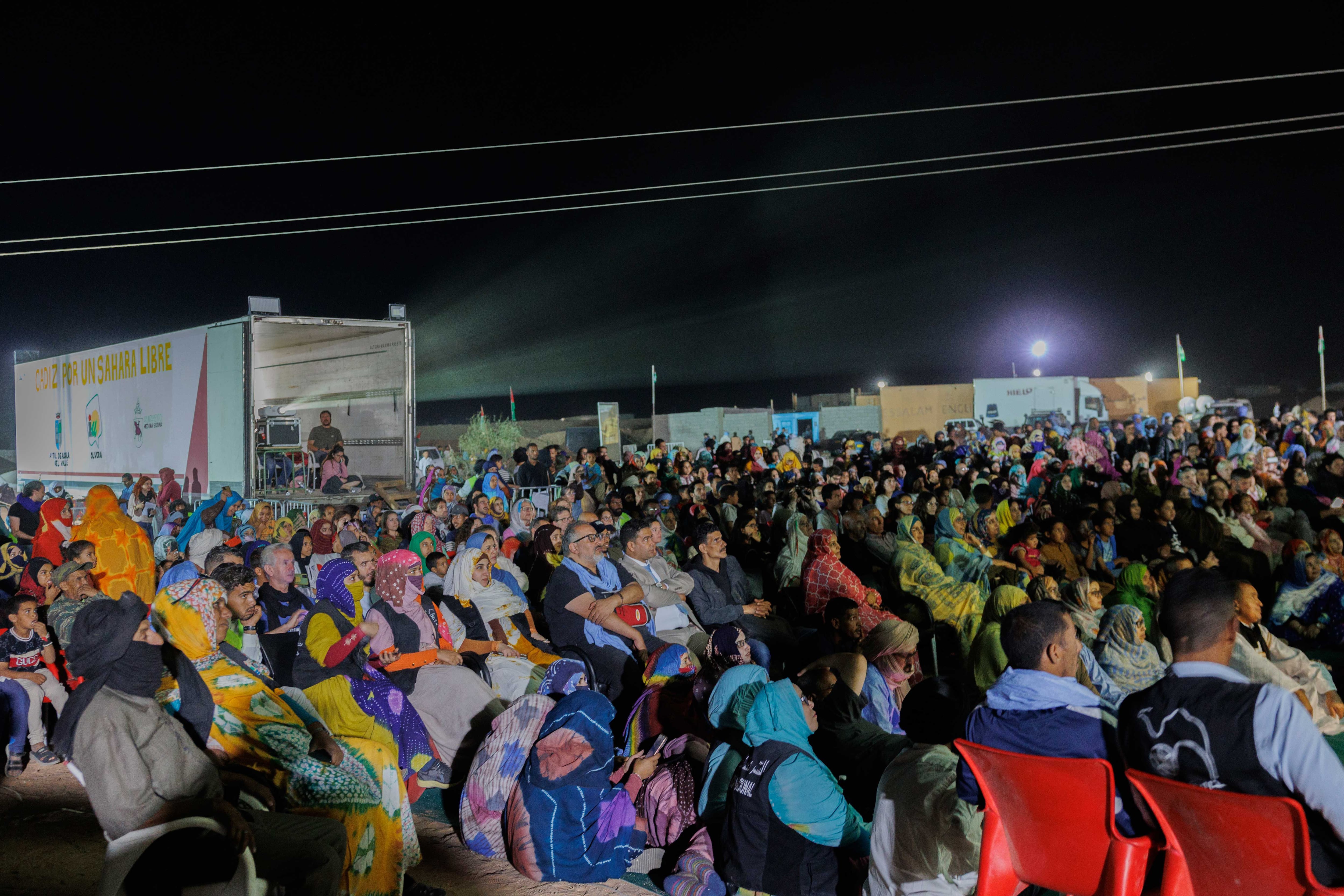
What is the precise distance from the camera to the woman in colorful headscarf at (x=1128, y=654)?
15.5 feet

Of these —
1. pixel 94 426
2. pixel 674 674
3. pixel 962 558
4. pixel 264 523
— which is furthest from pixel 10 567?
pixel 94 426

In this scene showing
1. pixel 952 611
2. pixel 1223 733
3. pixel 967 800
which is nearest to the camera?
pixel 1223 733

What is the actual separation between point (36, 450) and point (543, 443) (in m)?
30.0

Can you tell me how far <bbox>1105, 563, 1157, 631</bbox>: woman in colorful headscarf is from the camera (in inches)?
227

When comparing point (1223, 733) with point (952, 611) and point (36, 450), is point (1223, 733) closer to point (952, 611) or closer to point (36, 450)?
point (952, 611)

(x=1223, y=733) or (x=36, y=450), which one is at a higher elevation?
(x=36, y=450)

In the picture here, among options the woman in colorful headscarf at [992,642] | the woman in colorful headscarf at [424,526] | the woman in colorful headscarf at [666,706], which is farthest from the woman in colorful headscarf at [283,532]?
the woman in colorful headscarf at [992,642]

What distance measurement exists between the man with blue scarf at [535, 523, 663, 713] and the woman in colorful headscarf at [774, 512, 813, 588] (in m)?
2.56

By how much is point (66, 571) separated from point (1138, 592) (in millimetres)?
7270

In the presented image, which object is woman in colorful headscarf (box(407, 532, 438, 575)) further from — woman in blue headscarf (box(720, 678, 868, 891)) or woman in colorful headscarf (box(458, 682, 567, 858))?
woman in blue headscarf (box(720, 678, 868, 891))

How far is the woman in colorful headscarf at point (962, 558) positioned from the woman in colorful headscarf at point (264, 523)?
251 inches

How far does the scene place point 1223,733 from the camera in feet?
7.06

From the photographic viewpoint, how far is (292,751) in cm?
369

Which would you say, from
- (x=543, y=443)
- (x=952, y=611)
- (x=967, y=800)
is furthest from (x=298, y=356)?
(x=543, y=443)
